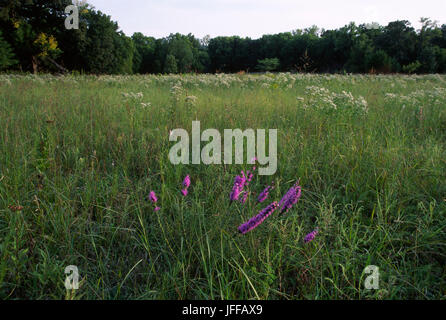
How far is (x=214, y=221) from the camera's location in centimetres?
157

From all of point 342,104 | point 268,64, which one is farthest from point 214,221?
point 268,64

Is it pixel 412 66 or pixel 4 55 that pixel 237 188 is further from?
pixel 4 55

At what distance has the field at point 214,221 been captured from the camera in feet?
4.19

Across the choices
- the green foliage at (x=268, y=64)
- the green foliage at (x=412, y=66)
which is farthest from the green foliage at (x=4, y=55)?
the green foliage at (x=412, y=66)

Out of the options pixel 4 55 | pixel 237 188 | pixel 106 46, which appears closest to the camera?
pixel 237 188

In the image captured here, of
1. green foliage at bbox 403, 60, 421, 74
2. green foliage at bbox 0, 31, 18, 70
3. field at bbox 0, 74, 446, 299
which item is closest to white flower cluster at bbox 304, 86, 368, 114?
field at bbox 0, 74, 446, 299

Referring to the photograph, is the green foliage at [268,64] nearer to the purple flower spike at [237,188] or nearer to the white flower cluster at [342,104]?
the white flower cluster at [342,104]

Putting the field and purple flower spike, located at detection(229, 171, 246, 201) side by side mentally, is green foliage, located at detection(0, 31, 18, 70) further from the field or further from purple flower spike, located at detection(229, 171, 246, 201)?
purple flower spike, located at detection(229, 171, 246, 201)

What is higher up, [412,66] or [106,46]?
[106,46]

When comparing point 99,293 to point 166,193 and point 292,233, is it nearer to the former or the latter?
point 166,193

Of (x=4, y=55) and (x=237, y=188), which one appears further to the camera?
(x=4, y=55)

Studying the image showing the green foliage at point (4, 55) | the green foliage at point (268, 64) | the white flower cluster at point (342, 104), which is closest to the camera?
the white flower cluster at point (342, 104)

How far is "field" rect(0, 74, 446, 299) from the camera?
50.3 inches
